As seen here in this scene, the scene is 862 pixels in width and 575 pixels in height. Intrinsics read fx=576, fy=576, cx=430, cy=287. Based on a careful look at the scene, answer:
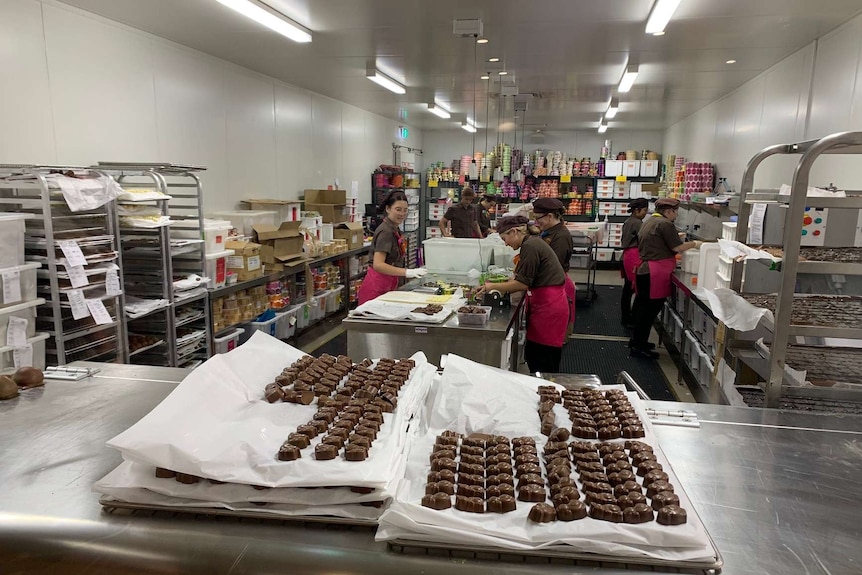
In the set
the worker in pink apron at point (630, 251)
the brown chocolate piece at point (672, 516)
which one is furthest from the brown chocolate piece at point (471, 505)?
the worker in pink apron at point (630, 251)

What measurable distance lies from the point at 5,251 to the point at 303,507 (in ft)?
9.07

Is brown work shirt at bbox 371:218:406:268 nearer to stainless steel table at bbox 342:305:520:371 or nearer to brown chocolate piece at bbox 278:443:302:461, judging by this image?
stainless steel table at bbox 342:305:520:371

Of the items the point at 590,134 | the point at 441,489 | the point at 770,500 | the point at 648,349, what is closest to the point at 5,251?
the point at 441,489

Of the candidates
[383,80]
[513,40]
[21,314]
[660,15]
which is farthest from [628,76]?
[21,314]

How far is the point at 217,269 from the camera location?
16.8 ft

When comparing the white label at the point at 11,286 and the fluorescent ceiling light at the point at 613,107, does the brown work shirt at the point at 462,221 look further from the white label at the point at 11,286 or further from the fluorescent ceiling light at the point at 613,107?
the white label at the point at 11,286

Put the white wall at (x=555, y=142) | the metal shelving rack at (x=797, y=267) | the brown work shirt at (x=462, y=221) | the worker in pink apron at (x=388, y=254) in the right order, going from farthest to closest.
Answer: the white wall at (x=555, y=142) → the brown work shirt at (x=462, y=221) → the worker in pink apron at (x=388, y=254) → the metal shelving rack at (x=797, y=267)

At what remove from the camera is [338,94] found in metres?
8.50

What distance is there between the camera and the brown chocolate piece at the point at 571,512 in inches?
49.1

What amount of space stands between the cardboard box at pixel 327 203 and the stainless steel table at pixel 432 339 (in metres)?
4.31

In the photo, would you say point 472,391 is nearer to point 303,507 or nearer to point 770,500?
point 303,507

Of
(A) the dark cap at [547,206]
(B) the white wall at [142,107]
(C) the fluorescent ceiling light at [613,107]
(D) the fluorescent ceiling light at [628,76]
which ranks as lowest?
(A) the dark cap at [547,206]

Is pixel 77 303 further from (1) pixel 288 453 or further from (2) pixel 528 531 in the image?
(2) pixel 528 531

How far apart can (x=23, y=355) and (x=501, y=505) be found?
3058 mm
